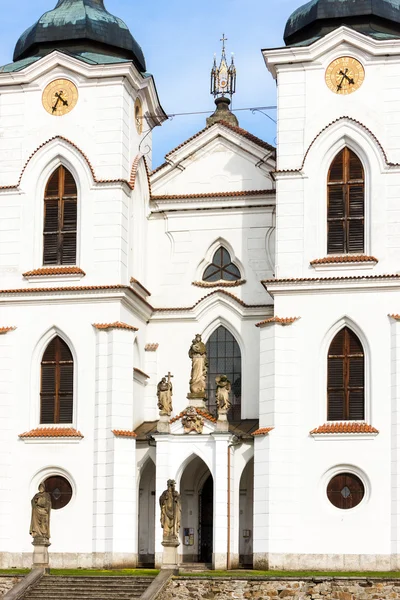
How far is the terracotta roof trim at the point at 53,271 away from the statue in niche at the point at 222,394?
5.60 m

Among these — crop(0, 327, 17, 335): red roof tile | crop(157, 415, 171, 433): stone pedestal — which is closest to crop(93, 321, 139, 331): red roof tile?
crop(0, 327, 17, 335): red roof tile

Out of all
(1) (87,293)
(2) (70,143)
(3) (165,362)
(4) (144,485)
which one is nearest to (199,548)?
(4) (144,485)

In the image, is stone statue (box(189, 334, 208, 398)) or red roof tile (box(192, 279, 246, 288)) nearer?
stone statue (box(189, 334, 208, 398))

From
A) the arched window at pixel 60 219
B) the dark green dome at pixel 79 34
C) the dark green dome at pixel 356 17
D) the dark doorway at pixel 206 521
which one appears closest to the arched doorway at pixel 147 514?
the dark doorway at pixel 206 521

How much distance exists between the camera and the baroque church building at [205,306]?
4028cm

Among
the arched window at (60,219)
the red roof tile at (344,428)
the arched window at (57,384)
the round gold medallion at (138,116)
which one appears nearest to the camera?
the red roof tile at (344,428)

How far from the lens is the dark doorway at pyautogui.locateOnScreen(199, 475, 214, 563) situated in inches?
1719

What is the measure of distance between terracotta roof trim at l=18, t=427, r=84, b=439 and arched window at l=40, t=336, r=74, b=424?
37cm

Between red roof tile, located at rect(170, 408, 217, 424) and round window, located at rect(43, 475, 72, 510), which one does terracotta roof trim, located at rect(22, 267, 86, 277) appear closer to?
red roof tile, located at rect(170, 408, 217, 424)

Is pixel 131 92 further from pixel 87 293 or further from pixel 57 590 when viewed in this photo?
pixel 57 590

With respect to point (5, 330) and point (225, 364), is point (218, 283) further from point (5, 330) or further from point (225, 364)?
point (5, 330)

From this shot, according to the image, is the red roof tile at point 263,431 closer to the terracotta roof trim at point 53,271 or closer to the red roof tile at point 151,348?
the red roof tile at point 151,348

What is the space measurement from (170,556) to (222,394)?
5.67m

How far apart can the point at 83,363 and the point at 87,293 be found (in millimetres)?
2222
